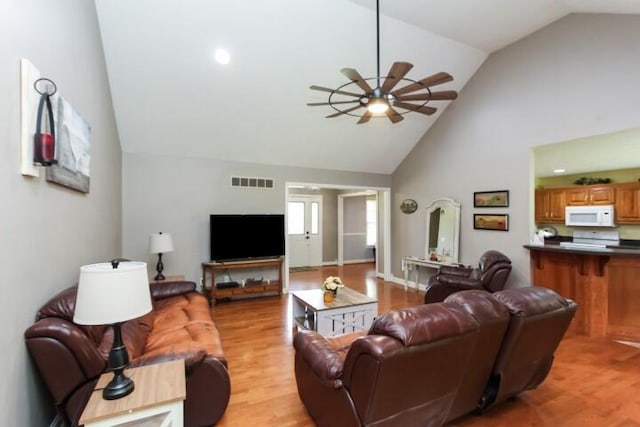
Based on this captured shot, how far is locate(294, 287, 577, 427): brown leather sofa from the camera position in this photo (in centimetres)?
148

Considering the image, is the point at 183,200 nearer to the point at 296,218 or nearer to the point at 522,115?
the point at 296,218

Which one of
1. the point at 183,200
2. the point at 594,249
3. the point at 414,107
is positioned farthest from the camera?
the point at 183,200

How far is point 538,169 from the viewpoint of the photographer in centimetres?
608

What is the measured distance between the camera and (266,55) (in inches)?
152

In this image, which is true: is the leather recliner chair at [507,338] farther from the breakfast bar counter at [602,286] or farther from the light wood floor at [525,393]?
the breakfast bar counter at [602,286]

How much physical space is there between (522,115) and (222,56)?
427 cm

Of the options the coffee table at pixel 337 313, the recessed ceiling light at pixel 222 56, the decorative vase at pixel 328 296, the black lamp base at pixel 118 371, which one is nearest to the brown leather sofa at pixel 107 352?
the black lamp base at pixel 118 371

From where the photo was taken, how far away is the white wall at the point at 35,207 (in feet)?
4.75

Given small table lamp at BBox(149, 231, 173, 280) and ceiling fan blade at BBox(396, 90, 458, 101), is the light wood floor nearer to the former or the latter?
small table lamp at BBox(149, 231, 173, 280)

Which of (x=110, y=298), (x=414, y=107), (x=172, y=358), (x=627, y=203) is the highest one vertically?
(x=414, y=107)

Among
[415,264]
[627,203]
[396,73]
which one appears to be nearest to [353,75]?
[396,73]

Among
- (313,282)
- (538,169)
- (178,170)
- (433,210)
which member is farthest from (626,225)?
(178,170)

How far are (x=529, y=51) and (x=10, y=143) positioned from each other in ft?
18.7

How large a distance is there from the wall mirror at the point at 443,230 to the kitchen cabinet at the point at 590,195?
2.65 m
